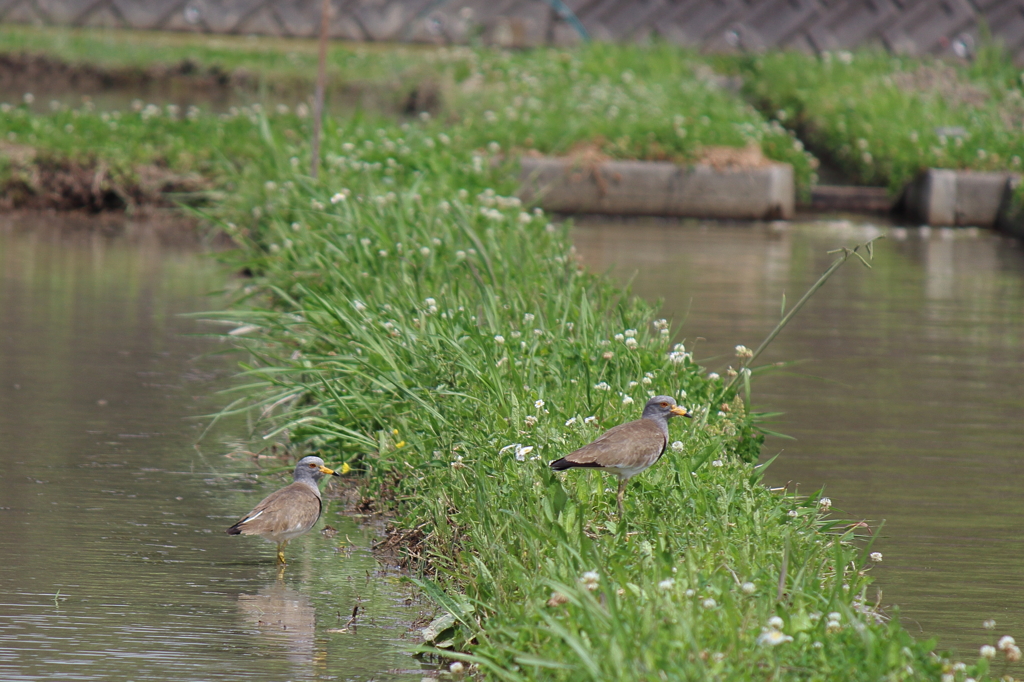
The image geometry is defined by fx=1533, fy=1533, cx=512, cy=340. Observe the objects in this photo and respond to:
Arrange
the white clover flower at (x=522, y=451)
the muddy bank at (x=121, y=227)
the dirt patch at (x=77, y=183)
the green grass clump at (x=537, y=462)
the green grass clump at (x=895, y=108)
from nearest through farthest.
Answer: the green grass clump at (x=537, y=462) < the white clover flower at (x=522, y=451) < the muddy bank at (x=121, y=227) < the dirt patch at (x=77, y=183) < the green grass clump at (x=895, y=108)

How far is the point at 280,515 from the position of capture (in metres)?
5.68

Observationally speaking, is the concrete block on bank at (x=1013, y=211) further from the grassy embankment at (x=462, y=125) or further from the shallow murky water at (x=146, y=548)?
the shallow murky water at (x=146, y=548)

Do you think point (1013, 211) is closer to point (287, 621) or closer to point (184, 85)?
point (287, 621)

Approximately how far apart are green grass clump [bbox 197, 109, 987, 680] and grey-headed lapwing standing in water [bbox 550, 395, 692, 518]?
0.13 m

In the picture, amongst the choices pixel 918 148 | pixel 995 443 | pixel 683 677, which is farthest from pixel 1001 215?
pixel 683 677

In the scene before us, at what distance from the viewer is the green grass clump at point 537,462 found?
13.2 feet

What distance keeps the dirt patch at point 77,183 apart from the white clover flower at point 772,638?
11491 mm

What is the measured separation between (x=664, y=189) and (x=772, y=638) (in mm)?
13151

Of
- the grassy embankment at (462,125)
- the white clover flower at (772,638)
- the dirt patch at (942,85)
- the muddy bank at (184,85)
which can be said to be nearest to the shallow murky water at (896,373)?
the grassy embankment at (462,125)

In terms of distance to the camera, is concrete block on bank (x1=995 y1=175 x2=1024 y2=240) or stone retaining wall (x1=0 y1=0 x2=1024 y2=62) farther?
stone retaining wall (x1=0 y1=0 x2=1024 y2=62)

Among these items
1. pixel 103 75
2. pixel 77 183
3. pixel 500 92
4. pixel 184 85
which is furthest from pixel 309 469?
pixel 103 75

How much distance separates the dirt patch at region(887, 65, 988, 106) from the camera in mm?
20844

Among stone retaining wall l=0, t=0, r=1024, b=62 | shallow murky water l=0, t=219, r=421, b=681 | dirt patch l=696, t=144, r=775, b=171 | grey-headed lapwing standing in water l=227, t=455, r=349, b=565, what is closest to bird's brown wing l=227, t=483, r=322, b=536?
grey-headed lapwing standing in water l=227, t=455, r=349, b=565

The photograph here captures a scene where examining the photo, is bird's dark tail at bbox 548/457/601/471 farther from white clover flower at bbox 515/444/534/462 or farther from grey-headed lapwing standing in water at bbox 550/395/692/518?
white clover flower at bbox 515/444/534/462
